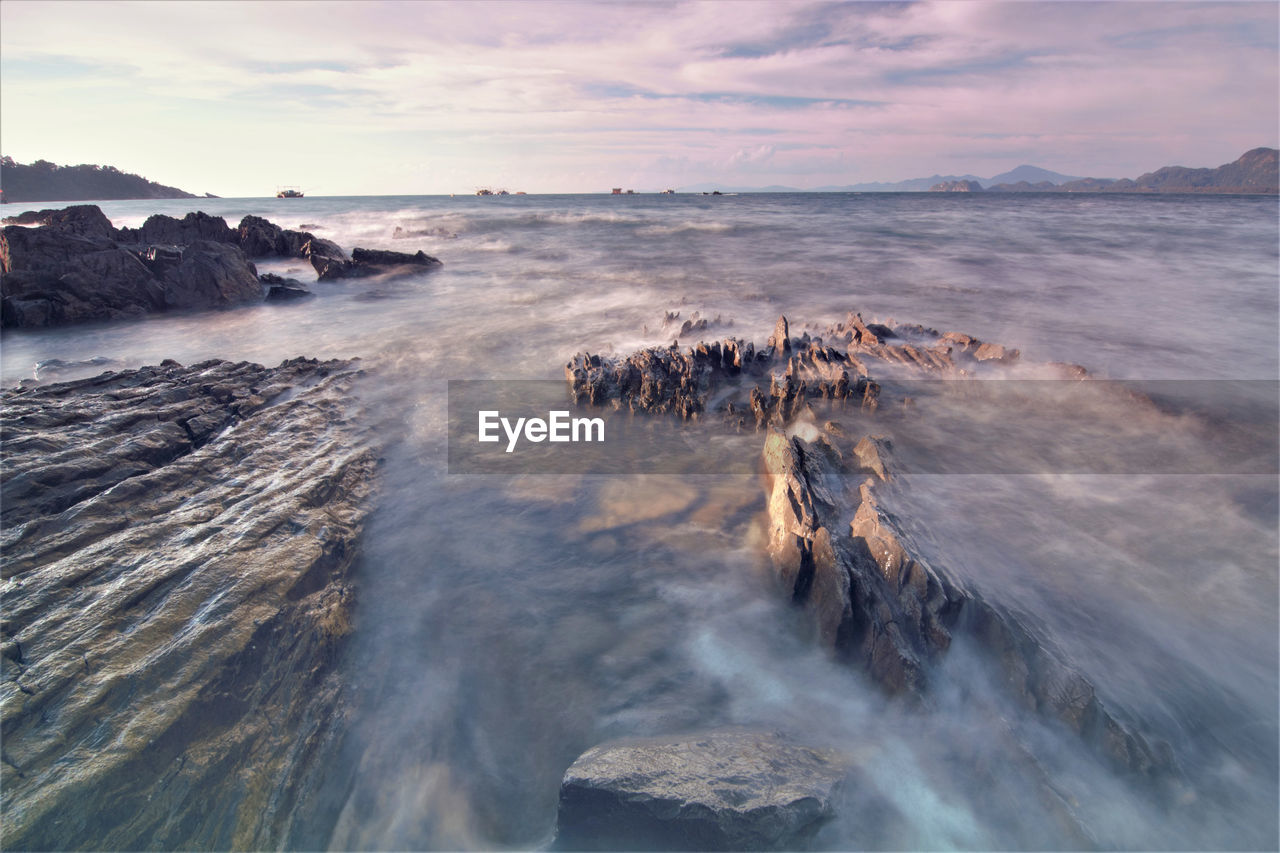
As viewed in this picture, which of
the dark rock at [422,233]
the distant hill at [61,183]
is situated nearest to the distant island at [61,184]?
the distant hill at [61,183]

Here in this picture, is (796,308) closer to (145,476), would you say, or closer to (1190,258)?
(145,476)

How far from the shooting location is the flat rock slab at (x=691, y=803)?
2834mm

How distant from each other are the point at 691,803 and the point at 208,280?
17.3 meters

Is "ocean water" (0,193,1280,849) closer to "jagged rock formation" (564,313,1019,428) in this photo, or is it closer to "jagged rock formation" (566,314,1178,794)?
"jagged rock formation" (566,314,1178,794)

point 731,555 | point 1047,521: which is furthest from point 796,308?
point 731,555

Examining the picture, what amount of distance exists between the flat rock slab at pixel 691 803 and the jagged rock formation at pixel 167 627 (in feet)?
5.20

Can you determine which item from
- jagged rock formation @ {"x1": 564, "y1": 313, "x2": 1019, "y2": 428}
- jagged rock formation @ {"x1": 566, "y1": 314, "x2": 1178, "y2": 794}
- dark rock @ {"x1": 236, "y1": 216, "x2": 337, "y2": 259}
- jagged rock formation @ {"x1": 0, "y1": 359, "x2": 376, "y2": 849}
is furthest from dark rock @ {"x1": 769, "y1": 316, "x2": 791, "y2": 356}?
dark rock @ {"x1": 236, "y1": 216, "x2": 337, "y2": 259}

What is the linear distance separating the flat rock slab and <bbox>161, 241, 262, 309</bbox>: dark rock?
53.8 feet

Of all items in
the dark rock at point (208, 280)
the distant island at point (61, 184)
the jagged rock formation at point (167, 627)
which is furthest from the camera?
the distant island at point (61, 184)

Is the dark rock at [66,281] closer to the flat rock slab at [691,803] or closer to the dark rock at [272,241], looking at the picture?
the dark rock at [272,241]

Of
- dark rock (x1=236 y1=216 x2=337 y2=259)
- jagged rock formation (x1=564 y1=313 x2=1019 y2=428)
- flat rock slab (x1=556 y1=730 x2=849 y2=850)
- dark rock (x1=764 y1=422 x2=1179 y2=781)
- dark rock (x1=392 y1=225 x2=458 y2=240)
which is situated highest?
dark rock (x1=392 y1=225 x2=458 y2=240)

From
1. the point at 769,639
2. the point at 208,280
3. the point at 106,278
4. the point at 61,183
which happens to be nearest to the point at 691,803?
the point at 769,639

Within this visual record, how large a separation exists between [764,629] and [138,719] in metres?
4.09

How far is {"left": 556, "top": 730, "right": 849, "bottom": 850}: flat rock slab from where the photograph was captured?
2.83 metres
